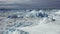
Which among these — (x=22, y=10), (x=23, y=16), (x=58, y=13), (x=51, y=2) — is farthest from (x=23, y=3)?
(x=58, y=13)

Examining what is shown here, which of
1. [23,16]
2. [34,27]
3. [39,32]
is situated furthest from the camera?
[23,16]

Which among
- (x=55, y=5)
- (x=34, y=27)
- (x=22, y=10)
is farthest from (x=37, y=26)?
(x=55, y=5)

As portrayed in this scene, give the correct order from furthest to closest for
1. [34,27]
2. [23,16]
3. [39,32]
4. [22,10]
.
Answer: [22,10], [23,16], [34,27], [39,32]

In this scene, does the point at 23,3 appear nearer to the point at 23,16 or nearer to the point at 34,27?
the point at 23,16

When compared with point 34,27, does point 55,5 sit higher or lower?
higher

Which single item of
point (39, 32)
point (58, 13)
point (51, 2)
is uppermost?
point (51, 2)

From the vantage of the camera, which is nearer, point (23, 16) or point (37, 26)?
point (37, 26)

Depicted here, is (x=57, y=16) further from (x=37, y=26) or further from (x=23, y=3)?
(x=23, y=3)
